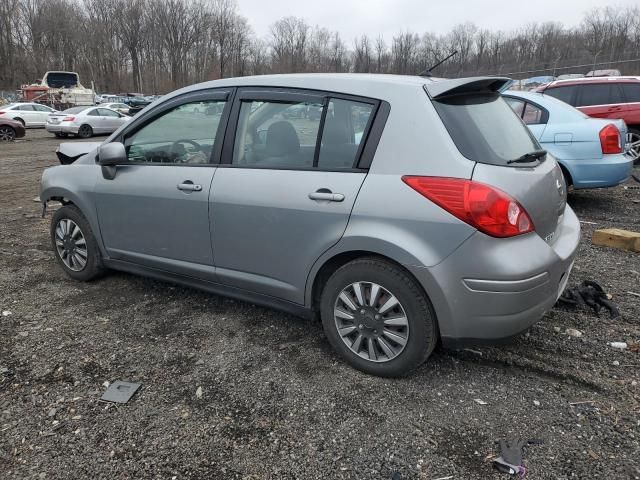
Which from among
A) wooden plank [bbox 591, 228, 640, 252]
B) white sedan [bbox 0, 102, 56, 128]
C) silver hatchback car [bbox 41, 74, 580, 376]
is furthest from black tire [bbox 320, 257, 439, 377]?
white sedan [bbox 0, 102, 56, 128]

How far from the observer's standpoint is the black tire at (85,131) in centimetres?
2108

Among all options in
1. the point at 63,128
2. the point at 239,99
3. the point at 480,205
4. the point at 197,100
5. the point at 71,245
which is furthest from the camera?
the point at 63,128

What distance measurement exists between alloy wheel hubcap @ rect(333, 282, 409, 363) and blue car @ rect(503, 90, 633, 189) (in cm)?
447

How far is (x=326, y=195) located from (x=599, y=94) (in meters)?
9.35

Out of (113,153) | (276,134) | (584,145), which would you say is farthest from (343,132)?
(584,145)

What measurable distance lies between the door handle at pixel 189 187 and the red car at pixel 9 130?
67.7ft

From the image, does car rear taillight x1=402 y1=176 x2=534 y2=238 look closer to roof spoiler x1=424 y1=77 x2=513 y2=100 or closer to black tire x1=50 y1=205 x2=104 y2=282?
roof spoiler x1=424 y1=77 x2=513 y2=100

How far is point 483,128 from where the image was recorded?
2.76m

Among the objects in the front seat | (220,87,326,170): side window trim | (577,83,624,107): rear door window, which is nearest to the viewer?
the front seat

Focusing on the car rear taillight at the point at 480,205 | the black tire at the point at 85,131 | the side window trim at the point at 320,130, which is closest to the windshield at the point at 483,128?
the car rear taillight at the point at 480,205

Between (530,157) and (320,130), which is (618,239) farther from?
(320,130)

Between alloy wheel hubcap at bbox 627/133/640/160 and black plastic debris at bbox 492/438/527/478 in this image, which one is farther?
alloy wheel hubcap at bbox 627/133/640/160

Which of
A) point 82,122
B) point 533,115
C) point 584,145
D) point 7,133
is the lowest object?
point 584,145

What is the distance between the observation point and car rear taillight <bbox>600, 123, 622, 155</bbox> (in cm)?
621
